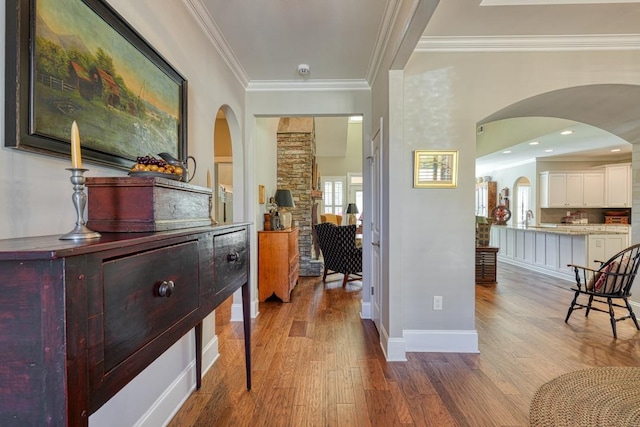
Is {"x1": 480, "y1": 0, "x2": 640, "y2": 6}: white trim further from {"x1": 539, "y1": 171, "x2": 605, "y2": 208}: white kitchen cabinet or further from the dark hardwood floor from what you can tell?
{"x1": 539, "y1": 171, "x2": 605, "y2": 208}: white kitchen cabinet

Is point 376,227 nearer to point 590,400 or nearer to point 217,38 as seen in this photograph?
point 217,38

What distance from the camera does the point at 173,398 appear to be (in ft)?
5.86

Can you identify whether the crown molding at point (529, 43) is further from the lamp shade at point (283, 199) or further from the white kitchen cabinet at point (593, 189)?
the white kitchen cabinet at point (593, 189)

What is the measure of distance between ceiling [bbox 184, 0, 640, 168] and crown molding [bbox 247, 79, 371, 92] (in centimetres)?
14

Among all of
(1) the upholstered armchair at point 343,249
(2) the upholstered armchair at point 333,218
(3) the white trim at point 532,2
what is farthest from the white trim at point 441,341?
(2) the upholstered armchair at point 333,218

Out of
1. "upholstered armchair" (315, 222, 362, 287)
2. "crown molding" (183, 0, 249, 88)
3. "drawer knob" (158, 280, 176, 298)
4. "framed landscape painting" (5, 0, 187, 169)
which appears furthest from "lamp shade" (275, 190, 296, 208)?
"drawer knob" (158, 280, 176, 298)

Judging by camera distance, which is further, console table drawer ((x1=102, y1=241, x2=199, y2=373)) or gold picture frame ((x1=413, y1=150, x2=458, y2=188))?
gold picture frame ((x1=413, y1=150, x2=458, y2=188))

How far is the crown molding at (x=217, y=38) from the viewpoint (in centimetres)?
205

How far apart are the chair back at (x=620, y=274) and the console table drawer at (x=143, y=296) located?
3.61 m

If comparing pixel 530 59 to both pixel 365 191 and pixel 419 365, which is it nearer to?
pixel 365 191

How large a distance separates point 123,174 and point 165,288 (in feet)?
2.74

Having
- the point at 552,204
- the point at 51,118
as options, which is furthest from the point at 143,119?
the point at 552,204

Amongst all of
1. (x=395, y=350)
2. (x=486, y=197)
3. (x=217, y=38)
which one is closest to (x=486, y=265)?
(x=395, y=350)

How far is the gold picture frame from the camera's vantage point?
2.55m
